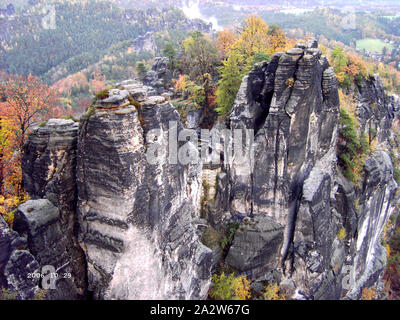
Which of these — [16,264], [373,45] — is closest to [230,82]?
[16,264]

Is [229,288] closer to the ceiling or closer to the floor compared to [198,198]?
closer to the floor

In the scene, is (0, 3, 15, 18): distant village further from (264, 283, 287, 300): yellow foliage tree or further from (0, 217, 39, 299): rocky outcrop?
(264, 283, 287, 300): yellow foliage tree

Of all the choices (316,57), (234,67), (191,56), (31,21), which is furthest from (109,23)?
(316,57)

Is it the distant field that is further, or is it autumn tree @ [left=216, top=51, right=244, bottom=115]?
the distant field

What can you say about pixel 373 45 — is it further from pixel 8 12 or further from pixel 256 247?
pixel 8 12

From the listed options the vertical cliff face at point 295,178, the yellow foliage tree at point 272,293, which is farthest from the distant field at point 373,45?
the yellow foliage tree at point 272,293

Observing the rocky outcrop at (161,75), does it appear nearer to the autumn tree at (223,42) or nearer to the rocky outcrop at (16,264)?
the autumn tree at (223,42)

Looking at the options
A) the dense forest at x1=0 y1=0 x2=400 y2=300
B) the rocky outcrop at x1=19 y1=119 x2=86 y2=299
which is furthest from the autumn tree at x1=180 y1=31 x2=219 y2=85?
the rocky outcrop at x1=19 y1=119 x2=86 y2=299

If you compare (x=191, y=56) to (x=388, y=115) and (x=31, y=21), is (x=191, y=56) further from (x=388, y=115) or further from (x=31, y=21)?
(x=31, y=21)
